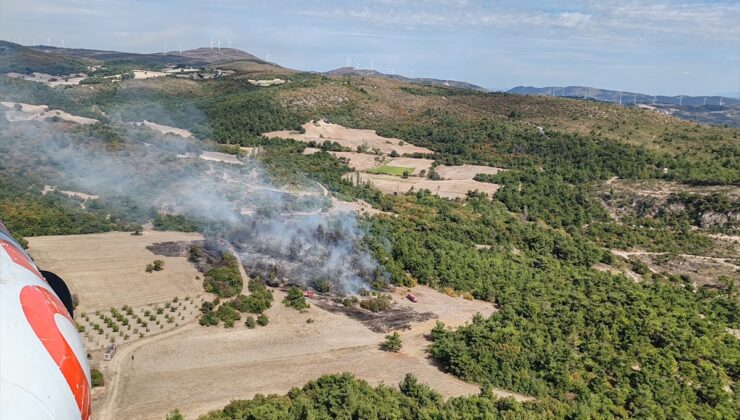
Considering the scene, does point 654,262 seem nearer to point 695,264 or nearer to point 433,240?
point 695,264

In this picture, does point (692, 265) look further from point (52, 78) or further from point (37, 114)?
point (52, 78)

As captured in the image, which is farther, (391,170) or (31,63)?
(31,63)

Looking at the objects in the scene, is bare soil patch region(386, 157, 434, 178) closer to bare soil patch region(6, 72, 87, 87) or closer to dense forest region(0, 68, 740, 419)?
dense forest region(0, 68, 740, 419)

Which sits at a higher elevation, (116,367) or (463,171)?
(463,171)

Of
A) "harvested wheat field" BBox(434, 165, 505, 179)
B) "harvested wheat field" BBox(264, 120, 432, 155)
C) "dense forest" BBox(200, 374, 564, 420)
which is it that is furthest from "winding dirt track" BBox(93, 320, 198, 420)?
"harvested wheat field" BBox(264, 120, 432, 155)

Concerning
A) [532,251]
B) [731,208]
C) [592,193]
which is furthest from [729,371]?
[592,193]

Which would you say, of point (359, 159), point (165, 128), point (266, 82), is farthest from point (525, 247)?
point (266, 82)

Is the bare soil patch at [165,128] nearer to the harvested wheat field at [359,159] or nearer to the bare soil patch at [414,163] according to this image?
the harvested wheat field at [359,159]
